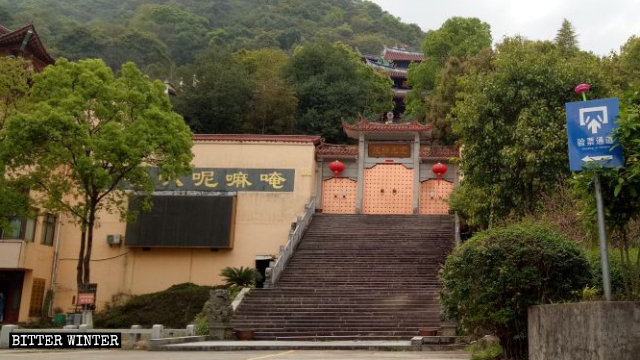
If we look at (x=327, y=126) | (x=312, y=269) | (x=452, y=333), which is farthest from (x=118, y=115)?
(x=327, y=126)

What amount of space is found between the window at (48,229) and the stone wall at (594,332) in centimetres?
1988

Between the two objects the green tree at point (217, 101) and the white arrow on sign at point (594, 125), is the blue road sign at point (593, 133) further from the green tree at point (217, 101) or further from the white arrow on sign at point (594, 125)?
the green tree at point (217, 101)

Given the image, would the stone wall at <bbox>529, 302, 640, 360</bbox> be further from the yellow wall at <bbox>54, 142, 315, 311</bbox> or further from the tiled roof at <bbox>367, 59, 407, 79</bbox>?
the tiled roof at <bbox>367, 59, 407, 79</bbox>

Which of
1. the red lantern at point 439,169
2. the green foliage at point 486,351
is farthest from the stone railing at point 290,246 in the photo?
the green foliage at point 486,351

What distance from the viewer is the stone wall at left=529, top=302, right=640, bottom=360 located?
17.2 ft

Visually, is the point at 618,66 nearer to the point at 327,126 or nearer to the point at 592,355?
the point at 327,126

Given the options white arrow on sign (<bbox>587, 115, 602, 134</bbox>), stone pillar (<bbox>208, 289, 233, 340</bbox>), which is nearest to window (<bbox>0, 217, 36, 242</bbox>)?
stone pillar (<bbox>208, 289, 233, 340</bbox>)

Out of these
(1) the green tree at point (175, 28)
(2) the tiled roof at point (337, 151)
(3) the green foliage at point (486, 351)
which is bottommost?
(3) the green foliage at point (486, 351)

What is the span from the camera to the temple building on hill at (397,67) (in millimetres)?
47750

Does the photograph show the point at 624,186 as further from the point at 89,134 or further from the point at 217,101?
the point at 217,101

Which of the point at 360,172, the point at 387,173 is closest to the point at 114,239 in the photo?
the point at 360,172

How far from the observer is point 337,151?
2533cm

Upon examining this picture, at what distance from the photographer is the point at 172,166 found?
1658 cm

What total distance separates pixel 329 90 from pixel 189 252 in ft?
43.5
